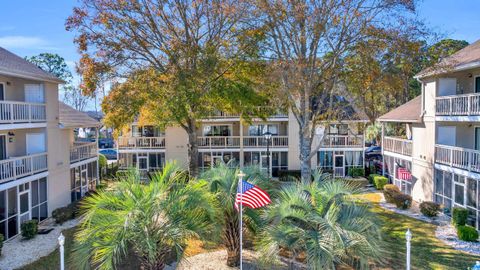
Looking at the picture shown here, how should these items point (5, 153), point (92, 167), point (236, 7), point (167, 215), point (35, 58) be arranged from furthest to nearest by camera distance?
1. point (35, 58)
2. point (92, 167)
3. point (236, 7)
4. point (5, 153)
5. point (167, 215)

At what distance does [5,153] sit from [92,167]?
28.8 ft

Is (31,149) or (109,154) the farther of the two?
(109,154)

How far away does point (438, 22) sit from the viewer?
727 inches

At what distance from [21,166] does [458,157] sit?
75.3ft

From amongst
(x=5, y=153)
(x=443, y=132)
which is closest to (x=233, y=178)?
(x=5, y=153)

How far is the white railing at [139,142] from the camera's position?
33.3 metres

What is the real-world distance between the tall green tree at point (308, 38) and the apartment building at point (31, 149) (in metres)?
13.5

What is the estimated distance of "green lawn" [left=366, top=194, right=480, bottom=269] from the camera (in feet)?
42.3

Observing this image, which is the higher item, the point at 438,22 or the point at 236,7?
the point at 236,7

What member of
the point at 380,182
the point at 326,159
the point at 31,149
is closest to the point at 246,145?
the point at 326,159

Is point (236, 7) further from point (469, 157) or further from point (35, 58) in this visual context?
point (35, 58)

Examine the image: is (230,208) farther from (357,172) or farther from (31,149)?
(357,172)

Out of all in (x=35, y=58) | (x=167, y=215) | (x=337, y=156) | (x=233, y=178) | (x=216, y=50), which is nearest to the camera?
(x=167, y=215)

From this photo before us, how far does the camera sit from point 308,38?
20562 mm
